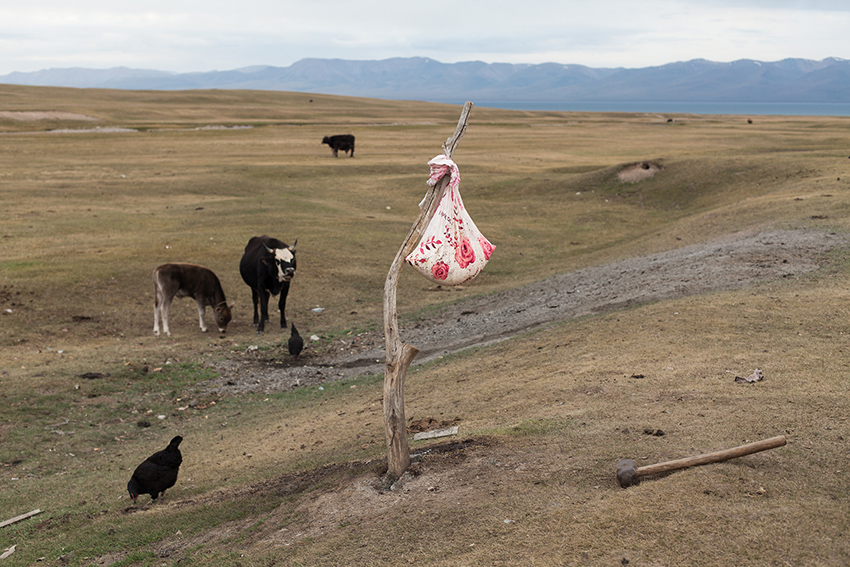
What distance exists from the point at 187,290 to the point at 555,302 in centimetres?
863

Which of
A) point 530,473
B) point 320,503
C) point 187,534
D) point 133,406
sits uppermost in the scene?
point 530,473

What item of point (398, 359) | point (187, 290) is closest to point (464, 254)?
point (398, 359)

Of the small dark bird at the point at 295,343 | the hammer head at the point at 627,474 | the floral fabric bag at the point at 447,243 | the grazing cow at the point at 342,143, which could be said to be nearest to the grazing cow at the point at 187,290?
the small dark bird at the point at 295,343

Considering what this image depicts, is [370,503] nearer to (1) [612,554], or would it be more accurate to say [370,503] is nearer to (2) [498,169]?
(1) [612,554]

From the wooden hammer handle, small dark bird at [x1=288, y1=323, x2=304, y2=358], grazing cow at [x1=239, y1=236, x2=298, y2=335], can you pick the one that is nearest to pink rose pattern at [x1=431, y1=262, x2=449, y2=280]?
the wooden hammer handle

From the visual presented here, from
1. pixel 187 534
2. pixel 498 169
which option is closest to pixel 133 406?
pixel 187 534

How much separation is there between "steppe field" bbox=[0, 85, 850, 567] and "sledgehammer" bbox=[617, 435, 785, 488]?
0.11m

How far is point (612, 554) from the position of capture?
4.91 meters

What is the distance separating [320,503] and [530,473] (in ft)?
6.77

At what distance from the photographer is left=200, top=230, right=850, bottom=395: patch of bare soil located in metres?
13.5

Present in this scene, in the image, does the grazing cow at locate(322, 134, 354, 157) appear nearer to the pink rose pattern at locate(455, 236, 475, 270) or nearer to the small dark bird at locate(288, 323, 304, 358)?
the small dark bird at locate(288, 323, 304, 358)

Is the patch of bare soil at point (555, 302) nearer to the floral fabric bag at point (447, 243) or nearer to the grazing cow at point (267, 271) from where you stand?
the grazing cow at point (267, 271)

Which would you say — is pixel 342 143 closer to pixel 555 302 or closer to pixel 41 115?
pixel 555 302

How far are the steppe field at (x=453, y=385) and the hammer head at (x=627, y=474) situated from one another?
190 millimetres
